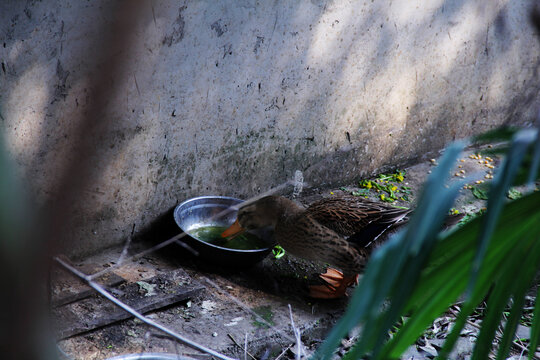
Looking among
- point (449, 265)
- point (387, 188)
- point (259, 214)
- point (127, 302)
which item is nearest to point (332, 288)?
point (259, 214)

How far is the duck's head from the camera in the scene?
4.11 meters

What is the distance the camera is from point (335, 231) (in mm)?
3895

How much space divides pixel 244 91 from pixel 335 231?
112 cm

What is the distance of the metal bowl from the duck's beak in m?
0.10

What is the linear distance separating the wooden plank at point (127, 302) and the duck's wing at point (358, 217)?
34.8 inches

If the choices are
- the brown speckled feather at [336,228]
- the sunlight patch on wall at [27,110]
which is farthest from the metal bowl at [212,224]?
the sunlight patch on wall at [27,110]

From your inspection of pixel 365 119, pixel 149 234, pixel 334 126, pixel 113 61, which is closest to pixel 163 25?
pixel 149 234

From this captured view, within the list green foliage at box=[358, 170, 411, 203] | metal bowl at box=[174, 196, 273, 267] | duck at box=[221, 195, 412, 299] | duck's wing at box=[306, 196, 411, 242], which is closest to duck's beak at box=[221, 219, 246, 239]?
metal bowl at box=[174, 196, 273, 267]

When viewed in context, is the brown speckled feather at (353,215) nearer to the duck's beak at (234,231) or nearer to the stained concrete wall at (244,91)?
the duck's beak at (234,231)

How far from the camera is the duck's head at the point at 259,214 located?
411 cm

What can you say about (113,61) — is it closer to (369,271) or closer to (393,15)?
(369,271)

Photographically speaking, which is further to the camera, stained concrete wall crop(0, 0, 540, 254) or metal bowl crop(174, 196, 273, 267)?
metal bowl crop(174, 196, 273, 267)

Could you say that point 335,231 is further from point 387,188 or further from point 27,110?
point 27,110

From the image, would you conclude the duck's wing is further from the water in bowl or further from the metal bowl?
the water in bowl
